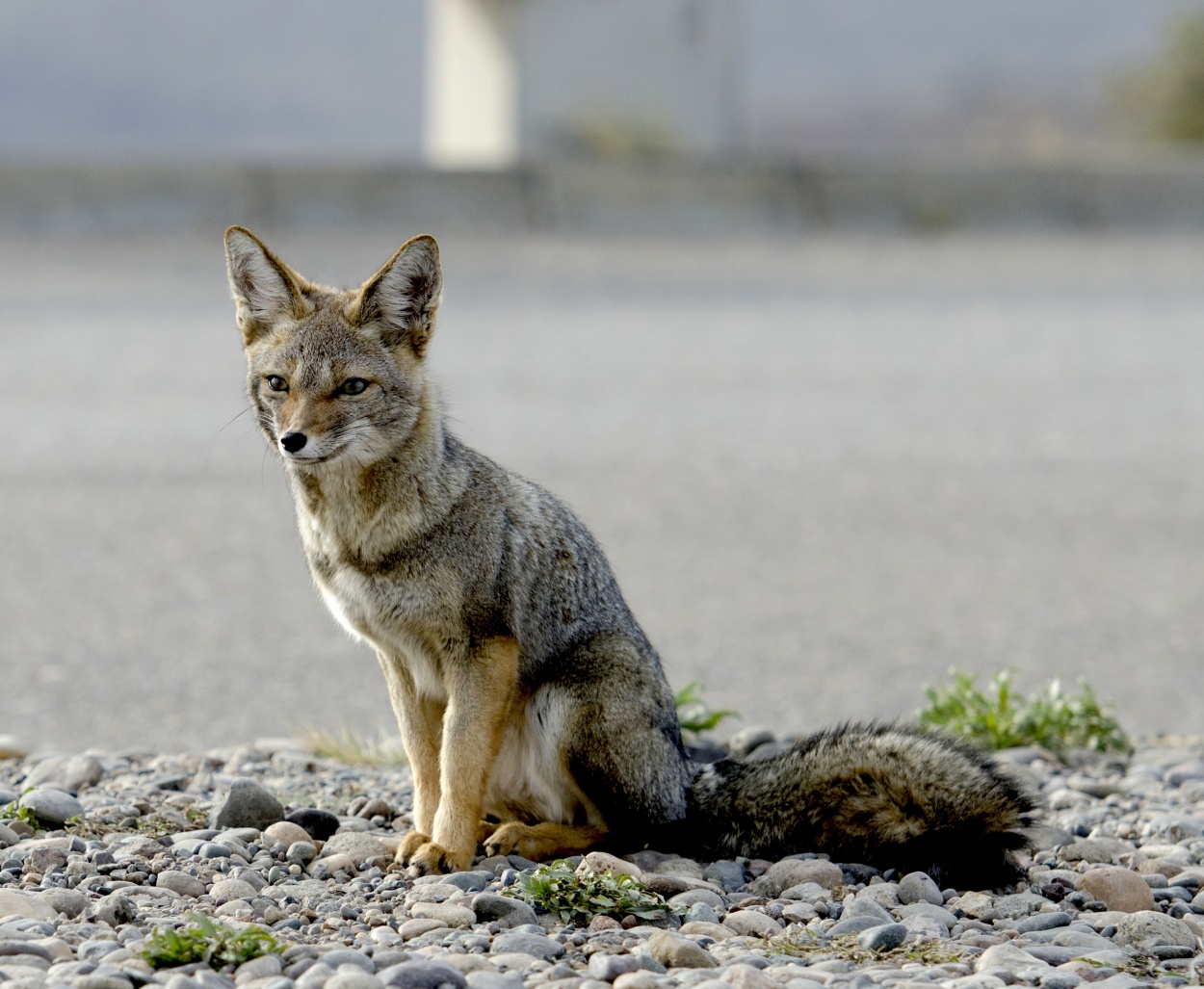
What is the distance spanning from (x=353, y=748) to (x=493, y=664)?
5.18 feet

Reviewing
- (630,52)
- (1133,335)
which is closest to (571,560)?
(1133,335)

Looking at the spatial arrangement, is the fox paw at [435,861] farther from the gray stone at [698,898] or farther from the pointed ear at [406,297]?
the pointed ear at [406,297]

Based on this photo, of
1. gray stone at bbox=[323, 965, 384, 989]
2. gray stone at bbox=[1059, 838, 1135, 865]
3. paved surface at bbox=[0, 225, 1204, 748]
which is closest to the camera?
gray stone at bbox=[323, 965, 384, 989]

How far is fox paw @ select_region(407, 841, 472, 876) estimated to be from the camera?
3.90 meters

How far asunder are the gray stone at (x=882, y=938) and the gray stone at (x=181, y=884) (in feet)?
5.13

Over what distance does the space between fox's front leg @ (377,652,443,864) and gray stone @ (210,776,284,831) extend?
1.31 ft

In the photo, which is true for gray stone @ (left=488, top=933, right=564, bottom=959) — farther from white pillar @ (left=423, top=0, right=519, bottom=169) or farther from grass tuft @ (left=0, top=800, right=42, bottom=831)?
white pillar @ (left=423, top=0, right=519, bottom=169)

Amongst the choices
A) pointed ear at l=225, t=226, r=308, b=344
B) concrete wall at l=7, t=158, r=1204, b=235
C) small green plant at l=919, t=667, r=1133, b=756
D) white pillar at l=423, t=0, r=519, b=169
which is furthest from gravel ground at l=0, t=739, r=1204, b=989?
white pillar at l=423, t=0, r=519, b=169

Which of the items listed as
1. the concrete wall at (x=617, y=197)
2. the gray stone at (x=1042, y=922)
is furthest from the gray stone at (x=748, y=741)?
the concrete wall at (x=617, y=197)

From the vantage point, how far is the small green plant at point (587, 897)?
361 centimetres

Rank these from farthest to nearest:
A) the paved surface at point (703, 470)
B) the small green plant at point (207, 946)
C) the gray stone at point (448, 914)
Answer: the paved surface at point (703, 470), the gray stone at point (448, 914), the small green plant at point (207, 946)

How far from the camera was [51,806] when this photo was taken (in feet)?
13.9

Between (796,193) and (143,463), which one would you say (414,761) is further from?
(796,193)

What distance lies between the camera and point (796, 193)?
14.7m
